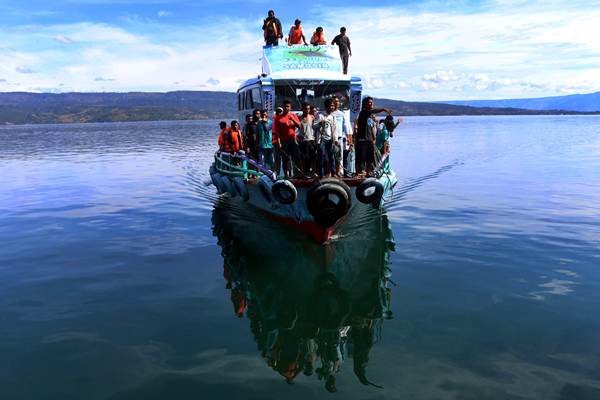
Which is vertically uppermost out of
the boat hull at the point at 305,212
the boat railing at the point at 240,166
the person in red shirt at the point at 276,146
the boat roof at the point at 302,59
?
the boat roof at the point at 302,59

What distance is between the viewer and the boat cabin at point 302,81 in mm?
14430

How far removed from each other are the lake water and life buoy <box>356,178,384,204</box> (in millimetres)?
1553

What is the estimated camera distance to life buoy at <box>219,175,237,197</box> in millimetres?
15430

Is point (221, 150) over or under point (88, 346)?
over

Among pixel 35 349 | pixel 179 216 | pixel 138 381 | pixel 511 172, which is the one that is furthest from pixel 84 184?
pixel 511 172

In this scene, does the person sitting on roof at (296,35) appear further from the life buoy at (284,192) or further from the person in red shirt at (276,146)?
the life buoy at (284,192)

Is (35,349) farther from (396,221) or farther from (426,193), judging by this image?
(426,193)

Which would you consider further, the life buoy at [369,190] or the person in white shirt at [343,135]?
the person in white shirt at [343,135]

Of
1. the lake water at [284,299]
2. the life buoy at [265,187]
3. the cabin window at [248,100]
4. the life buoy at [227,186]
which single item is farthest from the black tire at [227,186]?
the life buoy at [265,187]

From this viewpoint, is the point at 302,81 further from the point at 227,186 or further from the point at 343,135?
the point at 227,186

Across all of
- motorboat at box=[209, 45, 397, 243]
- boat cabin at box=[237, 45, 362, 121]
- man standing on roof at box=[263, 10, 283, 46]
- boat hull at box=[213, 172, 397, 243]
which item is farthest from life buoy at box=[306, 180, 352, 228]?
man standing on roof at box=[263, 10, 283, 46]

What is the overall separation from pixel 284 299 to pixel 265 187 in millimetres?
3964

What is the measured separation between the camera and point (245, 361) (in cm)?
670

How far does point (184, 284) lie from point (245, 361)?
3551mm
